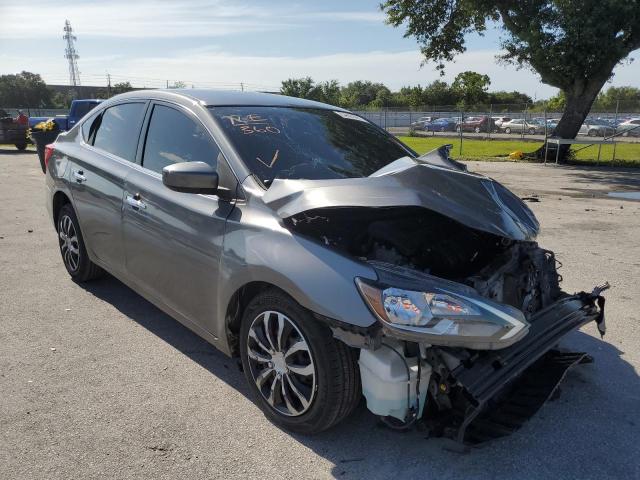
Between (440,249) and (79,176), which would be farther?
(79,176)

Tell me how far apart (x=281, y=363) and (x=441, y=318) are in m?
0.93

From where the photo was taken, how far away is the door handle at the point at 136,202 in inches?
146

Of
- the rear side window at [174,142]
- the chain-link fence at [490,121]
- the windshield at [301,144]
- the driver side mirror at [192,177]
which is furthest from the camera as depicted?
the chain-link fence at [490,121]

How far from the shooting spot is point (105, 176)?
167 inches

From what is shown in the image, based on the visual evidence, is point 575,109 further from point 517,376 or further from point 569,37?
point 517,376

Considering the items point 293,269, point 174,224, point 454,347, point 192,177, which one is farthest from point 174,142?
point 454,347

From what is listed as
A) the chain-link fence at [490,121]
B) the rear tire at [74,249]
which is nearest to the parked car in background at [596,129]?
the chain-link fence at [490,121]

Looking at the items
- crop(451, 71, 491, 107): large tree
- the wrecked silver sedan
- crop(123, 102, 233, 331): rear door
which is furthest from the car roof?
crop(451, 71, 491, 107): large tree

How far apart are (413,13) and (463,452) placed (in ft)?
66.5

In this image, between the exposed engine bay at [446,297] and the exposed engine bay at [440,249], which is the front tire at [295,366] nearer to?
the exposed engine bay at [446,297]

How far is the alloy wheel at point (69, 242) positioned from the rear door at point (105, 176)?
35 cm

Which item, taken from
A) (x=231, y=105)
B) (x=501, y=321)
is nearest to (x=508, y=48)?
(x=231, y=105)

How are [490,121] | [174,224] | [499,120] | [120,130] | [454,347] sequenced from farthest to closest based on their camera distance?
1. [499,120]
2. [490,121]
3. [120,130]
4. [174,224]
5. [454,347]

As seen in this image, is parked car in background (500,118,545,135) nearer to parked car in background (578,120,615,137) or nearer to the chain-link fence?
the chain-link fence
